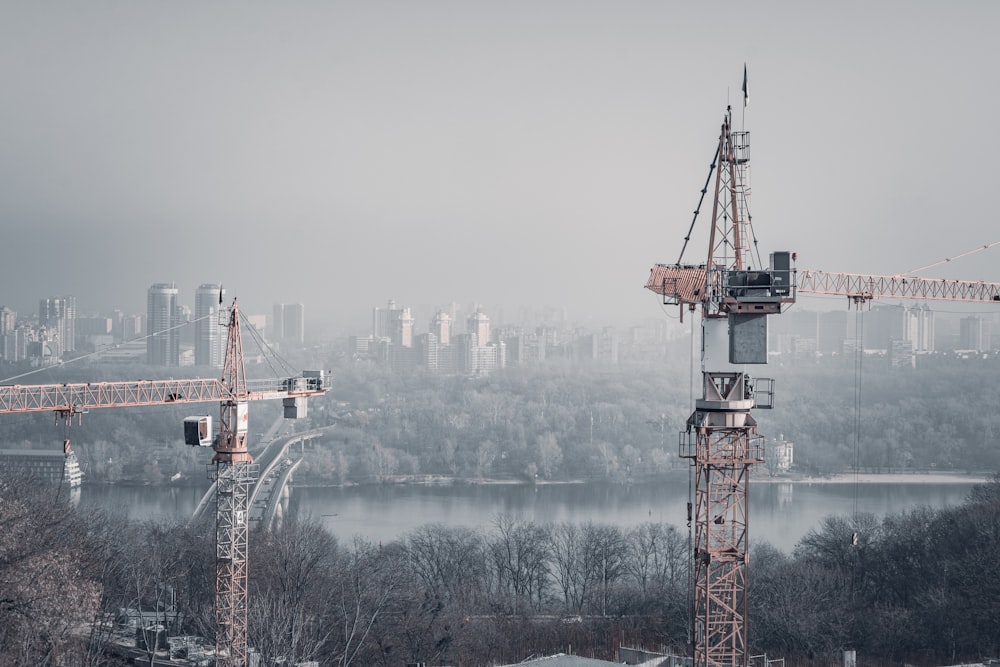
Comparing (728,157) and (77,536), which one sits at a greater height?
(728,157)

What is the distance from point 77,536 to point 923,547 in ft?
27.3

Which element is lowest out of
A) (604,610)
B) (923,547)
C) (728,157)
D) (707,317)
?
(604,610)

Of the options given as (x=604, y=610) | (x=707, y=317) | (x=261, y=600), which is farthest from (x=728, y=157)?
(x=604, y=610)

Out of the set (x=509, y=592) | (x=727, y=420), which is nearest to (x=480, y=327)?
(x=509, y=592)

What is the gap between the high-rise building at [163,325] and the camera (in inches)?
1341

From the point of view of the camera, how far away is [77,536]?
383 inches

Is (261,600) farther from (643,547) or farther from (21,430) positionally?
(21,430)

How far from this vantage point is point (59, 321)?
36.2 m

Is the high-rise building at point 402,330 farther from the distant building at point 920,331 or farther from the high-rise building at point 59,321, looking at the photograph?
the distant building at point 920,331

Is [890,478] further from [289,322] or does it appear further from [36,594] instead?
[289,322]

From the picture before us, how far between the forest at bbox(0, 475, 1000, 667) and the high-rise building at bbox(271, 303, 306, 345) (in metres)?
34.7

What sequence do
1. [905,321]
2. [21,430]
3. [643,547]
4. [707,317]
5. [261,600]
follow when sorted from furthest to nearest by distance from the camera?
1. [905,321]
2. [21,430]
3. [643,547]
4. [261,600]
5. [707,317]

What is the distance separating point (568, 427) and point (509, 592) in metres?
17.8

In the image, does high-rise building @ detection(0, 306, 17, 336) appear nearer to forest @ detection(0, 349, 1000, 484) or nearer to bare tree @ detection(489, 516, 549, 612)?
forest @ detection(0, 349, 1000, 484)
